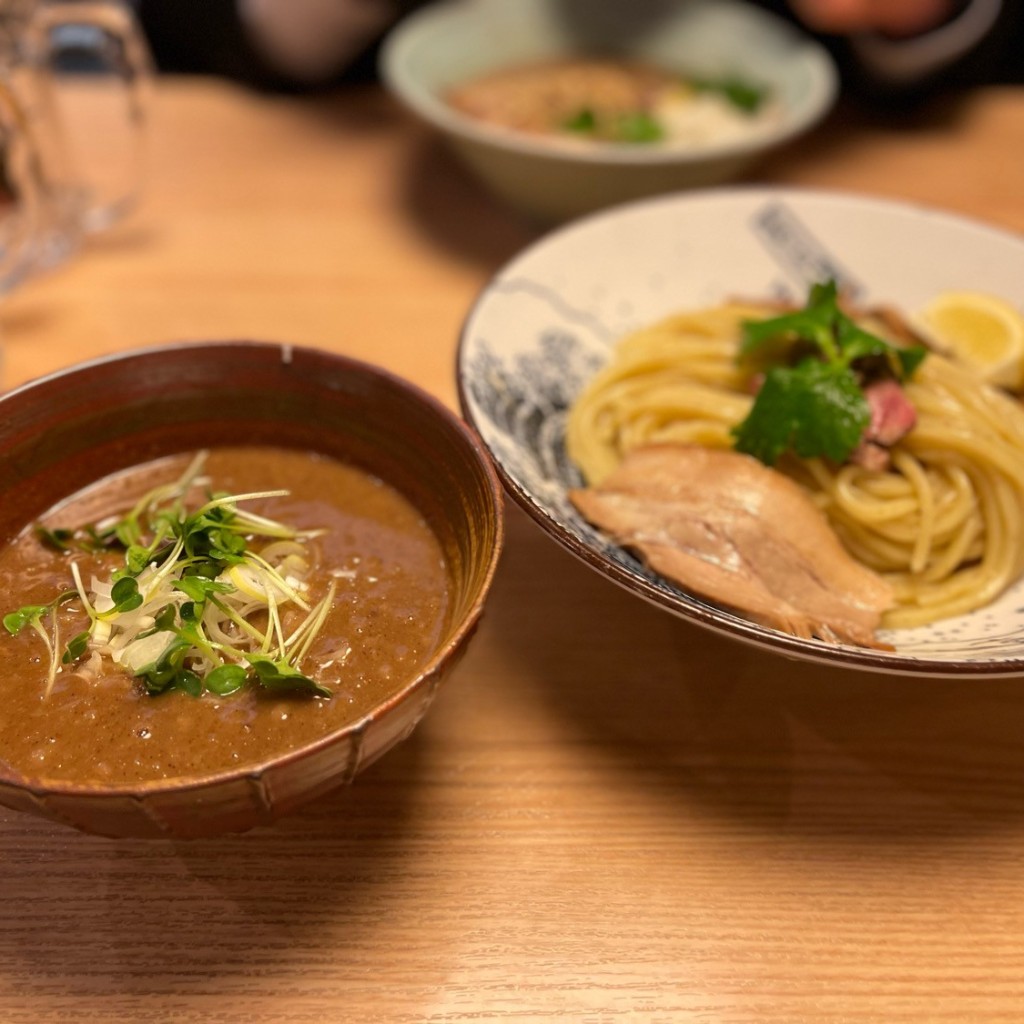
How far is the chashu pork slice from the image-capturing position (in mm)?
1538

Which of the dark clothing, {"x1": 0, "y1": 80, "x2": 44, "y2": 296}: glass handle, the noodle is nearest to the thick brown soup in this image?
the noodle

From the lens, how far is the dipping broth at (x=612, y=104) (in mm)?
3066

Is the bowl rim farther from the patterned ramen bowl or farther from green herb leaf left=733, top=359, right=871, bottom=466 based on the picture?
green herb leaf left=733, top=359, right=871, bottom=466

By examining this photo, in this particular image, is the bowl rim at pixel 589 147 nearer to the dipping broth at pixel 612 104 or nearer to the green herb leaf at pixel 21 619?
the dipping broth at pixel 612 104

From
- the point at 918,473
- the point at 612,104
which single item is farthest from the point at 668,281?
the point at 612,104

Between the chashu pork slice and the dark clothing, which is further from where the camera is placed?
the dark clothing

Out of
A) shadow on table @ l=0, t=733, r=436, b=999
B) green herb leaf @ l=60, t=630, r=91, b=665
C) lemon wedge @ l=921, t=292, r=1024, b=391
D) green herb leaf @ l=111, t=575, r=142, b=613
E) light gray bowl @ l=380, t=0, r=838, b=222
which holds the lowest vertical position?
shadow on table @ l=0, t=733, r=436, b=999

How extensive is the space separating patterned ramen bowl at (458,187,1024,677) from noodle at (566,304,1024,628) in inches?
2.2

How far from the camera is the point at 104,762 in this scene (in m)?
1.17

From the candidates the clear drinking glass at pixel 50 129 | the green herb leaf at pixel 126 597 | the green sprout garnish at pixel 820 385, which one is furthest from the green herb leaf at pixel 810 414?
the clear drinking glass at pixel 50 129

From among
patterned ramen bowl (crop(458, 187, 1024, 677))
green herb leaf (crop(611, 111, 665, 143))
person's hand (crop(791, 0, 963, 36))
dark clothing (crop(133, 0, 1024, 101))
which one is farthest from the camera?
dark clothing (crop(133, 0, 1024, 101))

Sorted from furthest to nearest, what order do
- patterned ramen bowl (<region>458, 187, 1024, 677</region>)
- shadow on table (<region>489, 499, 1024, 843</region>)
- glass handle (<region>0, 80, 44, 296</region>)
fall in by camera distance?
glass handle (<region>0, 80, 44, 296</region>) → patterned ramen bowl (<region>458, 187, 1024, 677</region>) → shadow on table (<region>489, 499, 1024, 843</region>)

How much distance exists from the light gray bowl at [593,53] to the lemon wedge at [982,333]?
2.56 feet

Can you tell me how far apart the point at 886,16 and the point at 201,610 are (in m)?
3.39
